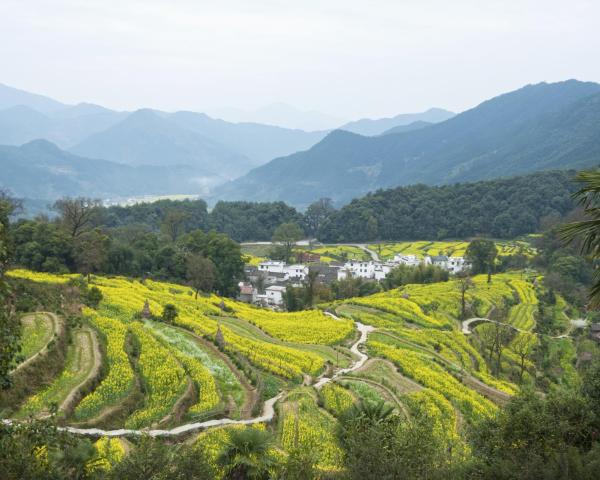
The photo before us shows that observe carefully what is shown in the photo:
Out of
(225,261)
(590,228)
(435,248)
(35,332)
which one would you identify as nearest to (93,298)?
(35,332)

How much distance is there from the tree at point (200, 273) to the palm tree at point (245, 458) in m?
44.7

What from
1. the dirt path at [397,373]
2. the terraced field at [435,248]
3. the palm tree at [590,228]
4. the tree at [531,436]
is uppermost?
the palm tree at [590,228]

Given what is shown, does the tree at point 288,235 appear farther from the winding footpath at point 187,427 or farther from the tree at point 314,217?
the winding footpath at point 187,427

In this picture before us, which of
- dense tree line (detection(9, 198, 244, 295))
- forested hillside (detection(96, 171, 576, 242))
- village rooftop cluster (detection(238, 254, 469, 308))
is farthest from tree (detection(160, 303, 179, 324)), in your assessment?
forested hillside (detection(96, 171, 576, 242))

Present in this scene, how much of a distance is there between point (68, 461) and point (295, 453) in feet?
16.9

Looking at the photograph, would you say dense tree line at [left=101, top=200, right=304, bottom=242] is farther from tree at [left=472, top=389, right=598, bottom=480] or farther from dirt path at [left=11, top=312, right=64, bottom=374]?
tree at [left=472, top=389, right=598, bottom=480]

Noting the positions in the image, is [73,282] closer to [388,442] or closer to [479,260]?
[388,442]

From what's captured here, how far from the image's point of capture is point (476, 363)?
1754 inches

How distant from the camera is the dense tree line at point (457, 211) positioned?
123 metres

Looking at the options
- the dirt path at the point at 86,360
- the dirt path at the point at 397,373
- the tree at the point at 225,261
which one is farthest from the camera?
the tree at the point at 225,261

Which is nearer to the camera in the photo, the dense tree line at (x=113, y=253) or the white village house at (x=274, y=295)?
the dense tree line at (x=113, y=253)

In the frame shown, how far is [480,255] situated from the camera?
82375 millimetres

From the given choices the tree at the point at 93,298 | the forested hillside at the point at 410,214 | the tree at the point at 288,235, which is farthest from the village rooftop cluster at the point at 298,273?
the tree at the point at 93,298

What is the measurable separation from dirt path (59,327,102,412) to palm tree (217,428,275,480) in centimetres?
733
